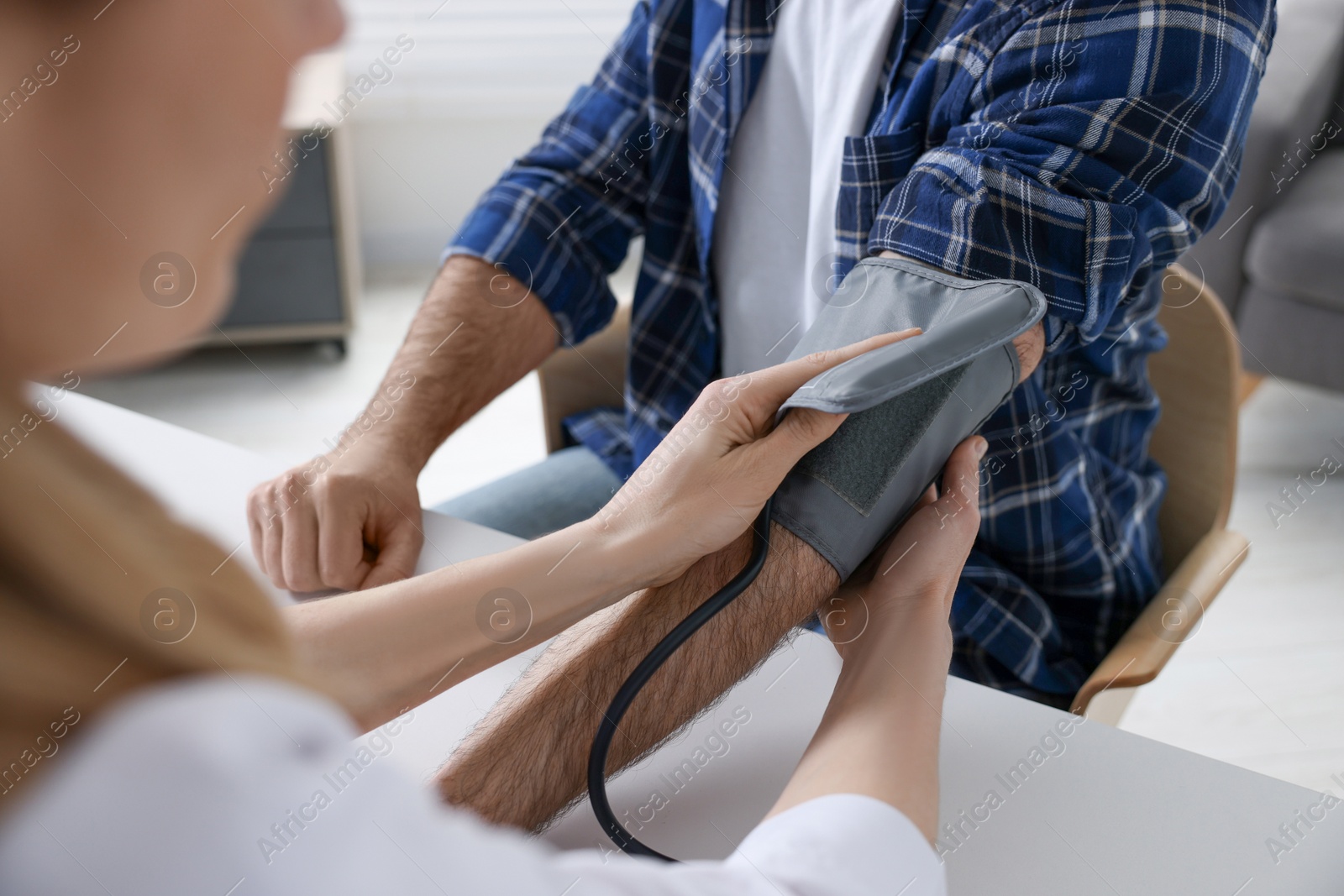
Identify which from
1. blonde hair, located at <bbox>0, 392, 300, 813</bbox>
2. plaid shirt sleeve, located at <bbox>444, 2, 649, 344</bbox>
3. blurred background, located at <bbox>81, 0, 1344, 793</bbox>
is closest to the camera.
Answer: blonde hair, located at <bbox>0, 392, 300, 813</bbox>

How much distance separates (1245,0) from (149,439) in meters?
0.95

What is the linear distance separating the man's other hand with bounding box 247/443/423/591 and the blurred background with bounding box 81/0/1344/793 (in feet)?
2.66

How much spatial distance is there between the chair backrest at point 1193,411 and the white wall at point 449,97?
2123 mm

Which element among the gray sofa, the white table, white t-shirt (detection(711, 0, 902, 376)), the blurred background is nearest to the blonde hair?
the white table

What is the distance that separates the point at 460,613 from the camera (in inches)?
24.9

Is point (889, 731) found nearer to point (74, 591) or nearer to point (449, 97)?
point (74, 591)

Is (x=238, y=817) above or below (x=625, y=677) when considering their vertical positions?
above

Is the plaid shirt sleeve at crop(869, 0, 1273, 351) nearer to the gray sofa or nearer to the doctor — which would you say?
the doctor

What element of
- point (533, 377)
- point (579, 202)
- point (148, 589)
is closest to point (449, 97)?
point (533, 377)

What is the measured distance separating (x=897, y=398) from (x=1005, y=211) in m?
0.18

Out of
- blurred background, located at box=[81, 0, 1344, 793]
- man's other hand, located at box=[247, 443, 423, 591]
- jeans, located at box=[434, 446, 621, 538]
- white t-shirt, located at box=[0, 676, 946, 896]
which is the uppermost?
white t-shirt, located at box=[0, 676, 946, 896]

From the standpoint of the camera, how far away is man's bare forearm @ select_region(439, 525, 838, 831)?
0.55 meters

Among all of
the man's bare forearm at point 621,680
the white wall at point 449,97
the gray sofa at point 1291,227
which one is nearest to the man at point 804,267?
the man's bare forearm at point 621,680

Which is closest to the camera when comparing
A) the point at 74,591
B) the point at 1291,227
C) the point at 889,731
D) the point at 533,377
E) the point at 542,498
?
the point at 74,591
